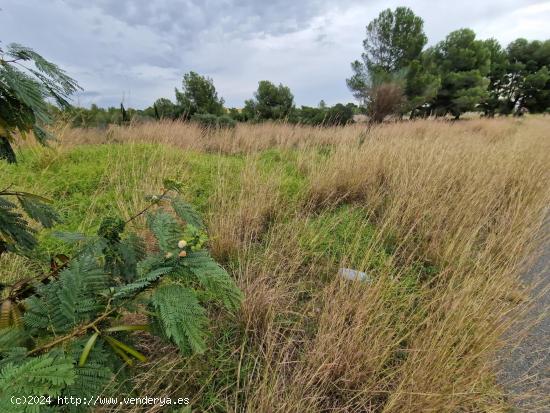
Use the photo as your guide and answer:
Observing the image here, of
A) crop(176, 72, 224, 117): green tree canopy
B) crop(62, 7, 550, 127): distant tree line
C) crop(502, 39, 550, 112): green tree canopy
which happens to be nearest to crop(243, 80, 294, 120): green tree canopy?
crop(62, 7, 550, 127): distant tree line

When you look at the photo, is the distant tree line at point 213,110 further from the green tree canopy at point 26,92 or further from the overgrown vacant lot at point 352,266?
the green tree canopy at point 26,92

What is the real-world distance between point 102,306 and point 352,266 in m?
1.55

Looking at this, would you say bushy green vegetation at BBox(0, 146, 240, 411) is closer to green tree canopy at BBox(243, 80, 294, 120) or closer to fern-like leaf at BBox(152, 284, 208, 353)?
fern-like leaf at BBox(152, 284, 208, 353)

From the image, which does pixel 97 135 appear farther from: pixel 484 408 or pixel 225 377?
pixel 484 408

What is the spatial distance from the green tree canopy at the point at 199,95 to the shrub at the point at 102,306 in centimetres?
1268

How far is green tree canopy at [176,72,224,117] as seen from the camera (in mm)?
12352

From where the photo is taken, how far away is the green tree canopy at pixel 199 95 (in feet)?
40.5

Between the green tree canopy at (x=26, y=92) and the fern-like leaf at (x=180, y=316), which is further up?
the green tree canopy at (x=26, y=92)

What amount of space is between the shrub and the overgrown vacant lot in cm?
51

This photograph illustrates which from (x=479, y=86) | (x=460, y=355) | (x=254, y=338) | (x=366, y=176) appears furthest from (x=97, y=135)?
(x=479, y=86)

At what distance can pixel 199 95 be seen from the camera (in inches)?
497

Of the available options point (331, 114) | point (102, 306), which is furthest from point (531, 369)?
point (331, 114)

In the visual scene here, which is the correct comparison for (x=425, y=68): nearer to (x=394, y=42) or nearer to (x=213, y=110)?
(x=394, y=42)

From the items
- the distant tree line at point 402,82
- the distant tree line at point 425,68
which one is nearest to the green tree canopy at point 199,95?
the distant tree line at point 402,82
